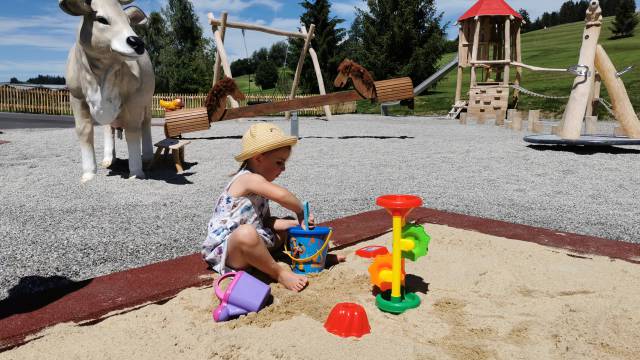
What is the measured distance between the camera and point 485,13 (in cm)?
1456

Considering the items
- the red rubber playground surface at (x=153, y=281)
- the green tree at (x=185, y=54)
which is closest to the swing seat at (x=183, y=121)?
the red rubber playground surface at (x=153, y=281)

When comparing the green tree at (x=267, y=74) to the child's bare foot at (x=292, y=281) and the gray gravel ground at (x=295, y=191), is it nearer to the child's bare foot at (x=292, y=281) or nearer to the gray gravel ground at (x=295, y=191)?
the gray gravel ground at (x=295, y=191)

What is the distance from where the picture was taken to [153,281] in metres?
2.47

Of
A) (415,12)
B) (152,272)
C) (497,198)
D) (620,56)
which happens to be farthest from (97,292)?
(620,56)

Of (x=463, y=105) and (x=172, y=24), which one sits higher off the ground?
(x=172, y=24)

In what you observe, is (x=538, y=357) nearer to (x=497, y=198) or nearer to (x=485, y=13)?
(x=497, y=198)

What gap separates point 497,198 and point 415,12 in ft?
81.2

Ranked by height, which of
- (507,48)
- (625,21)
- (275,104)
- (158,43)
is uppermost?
(625,21)

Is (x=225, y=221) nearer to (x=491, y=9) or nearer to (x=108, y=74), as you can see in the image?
(x=108, y=74)

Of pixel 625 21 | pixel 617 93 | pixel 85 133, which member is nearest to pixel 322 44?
pixel 617 93

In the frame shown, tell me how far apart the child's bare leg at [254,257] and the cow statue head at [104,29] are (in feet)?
9.67

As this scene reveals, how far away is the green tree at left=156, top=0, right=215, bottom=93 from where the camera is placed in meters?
31.8

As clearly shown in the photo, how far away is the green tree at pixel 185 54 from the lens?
31812mm

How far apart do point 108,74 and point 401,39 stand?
76.5ft
